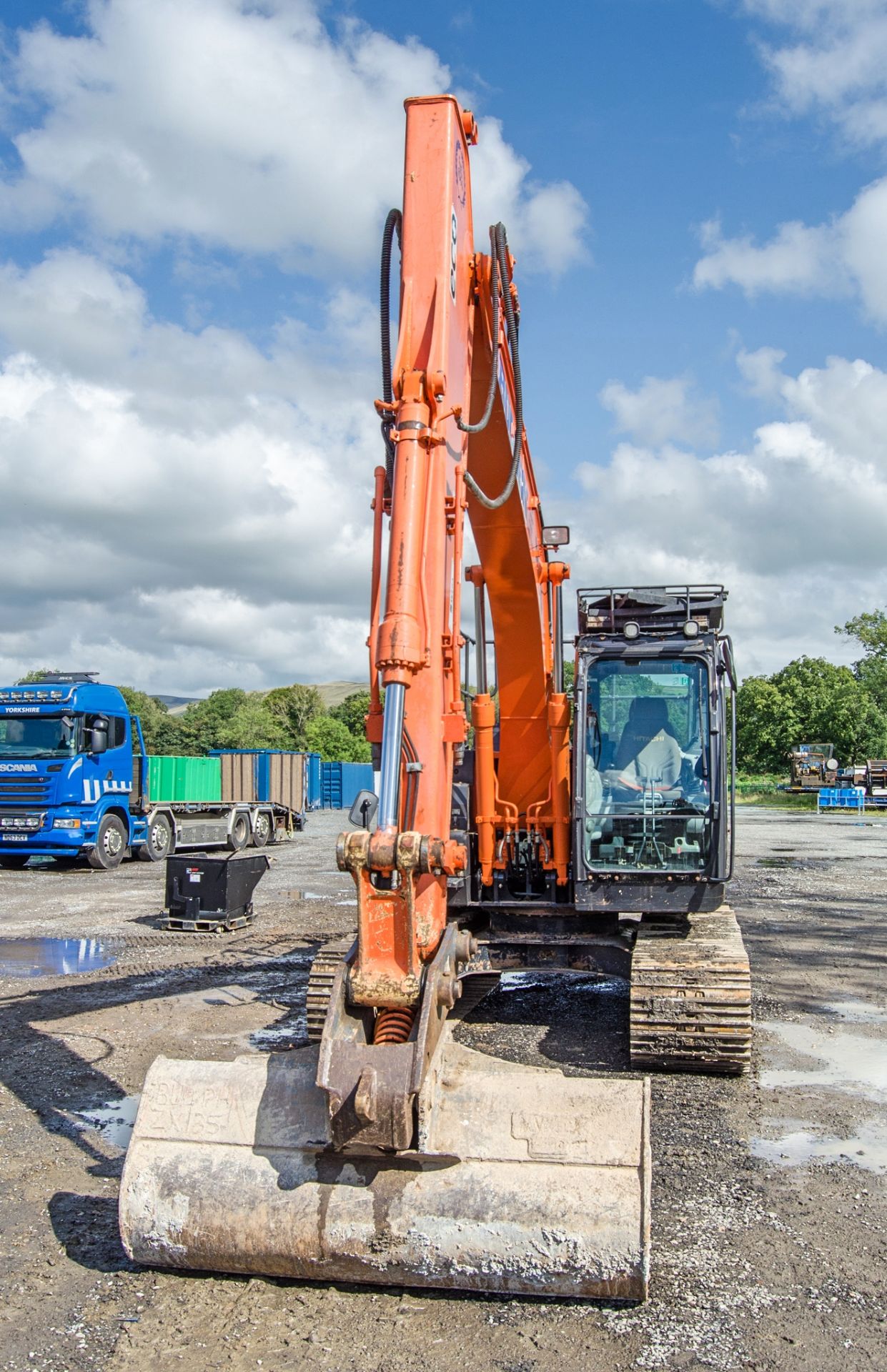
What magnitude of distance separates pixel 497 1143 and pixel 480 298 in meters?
4.08

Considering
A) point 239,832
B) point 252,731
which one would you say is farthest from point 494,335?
point 252,731

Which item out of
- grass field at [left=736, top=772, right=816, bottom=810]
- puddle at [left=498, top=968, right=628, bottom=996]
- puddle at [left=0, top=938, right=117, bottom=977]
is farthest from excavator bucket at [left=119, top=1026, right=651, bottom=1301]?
grass field at [left=736, top=772, right=816, bottom=810]

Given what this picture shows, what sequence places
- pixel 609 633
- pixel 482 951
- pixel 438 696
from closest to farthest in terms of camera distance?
pixel 438 696 < pixel 482 951 < pixel 609 633

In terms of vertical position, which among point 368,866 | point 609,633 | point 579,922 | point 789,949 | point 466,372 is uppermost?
point 466,372

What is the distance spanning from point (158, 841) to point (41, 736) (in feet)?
13.6

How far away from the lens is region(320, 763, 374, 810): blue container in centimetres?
4412

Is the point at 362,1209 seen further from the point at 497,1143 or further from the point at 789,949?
the point at 789,949

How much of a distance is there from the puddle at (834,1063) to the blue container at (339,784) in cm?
3643

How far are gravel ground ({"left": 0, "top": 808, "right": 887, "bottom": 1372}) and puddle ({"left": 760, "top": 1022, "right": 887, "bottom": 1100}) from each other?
24 mm

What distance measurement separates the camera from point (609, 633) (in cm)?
798

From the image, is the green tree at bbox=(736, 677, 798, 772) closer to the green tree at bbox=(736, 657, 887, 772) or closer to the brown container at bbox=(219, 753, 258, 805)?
the green tree at bbox=(736, 657, 887, 772)

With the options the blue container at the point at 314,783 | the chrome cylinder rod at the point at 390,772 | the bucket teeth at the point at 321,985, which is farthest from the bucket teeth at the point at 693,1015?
the blue container at the point at 314,783

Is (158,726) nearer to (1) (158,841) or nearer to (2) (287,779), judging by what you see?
(2) (287,779)

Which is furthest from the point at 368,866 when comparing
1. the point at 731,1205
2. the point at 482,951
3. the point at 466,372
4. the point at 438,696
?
the point at 482,951
